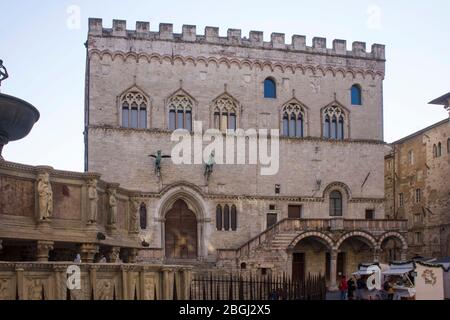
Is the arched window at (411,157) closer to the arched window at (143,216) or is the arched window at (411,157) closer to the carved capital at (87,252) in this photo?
the arched window at (143,216)

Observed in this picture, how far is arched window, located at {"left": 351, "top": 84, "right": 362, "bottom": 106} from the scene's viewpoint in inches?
1566

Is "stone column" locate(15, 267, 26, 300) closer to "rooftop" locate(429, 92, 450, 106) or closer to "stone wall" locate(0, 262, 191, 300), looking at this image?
"stone wall" locate(0, 262, 191, 300)

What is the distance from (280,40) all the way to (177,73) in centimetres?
607

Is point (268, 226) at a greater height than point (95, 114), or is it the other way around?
point (95, 114)

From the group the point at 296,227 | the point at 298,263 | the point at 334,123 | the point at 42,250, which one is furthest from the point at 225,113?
the point at 42,250

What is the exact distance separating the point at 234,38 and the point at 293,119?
5.22 meters

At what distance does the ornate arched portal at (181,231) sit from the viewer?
1417 inches


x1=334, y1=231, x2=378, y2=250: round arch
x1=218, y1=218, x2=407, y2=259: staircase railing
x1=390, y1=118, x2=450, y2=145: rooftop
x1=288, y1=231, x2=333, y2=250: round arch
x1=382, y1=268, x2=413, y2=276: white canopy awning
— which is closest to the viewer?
x1=382, y1=268, x2=413, y2=276: white canopy awning

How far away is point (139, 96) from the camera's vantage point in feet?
118

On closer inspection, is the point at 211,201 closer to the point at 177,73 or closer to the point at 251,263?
the point at 251,263

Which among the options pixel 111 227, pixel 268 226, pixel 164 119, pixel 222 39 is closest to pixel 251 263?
pixel 268 226

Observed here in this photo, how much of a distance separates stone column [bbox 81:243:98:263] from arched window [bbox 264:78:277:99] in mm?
24716

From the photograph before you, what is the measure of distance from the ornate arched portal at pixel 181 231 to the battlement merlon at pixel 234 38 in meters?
8.33

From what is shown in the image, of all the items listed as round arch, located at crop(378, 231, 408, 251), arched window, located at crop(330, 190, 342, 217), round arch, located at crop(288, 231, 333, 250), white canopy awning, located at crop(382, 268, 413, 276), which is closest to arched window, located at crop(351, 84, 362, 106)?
arched window, located at crop(330, 190, 342, 217)
